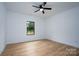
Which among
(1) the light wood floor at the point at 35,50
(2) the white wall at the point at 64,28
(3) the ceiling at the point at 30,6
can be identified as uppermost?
(3) the ceiling at the point at 30,6

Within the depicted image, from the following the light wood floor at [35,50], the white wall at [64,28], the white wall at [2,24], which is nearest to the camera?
the white wall at [2,24]

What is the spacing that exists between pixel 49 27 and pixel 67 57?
2.45ft

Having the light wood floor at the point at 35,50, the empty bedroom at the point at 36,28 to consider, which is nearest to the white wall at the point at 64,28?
the empty bedroom at the point at 36,28

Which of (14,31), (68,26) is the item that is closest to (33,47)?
(14,31)

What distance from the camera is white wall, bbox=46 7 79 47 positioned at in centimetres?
179

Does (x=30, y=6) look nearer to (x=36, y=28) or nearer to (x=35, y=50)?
(x=36, y=28)

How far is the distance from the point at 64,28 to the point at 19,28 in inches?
43.6

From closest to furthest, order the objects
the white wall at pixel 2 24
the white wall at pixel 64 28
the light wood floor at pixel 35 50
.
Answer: the white wall at pixel 2 24 < the light wood floor at pixel 35 50 < the white wall at pixel 64 28

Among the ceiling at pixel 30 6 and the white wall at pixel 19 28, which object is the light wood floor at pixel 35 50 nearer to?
the white wall at pixel 19 28

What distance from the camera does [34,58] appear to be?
1.34 metres

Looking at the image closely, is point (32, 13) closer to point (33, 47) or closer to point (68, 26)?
point (33, 47)

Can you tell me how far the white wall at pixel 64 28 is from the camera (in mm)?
1789

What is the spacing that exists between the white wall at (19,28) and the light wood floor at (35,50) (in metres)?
0.15

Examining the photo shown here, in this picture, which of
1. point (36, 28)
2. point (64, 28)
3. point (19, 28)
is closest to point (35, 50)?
point (36, 28)
